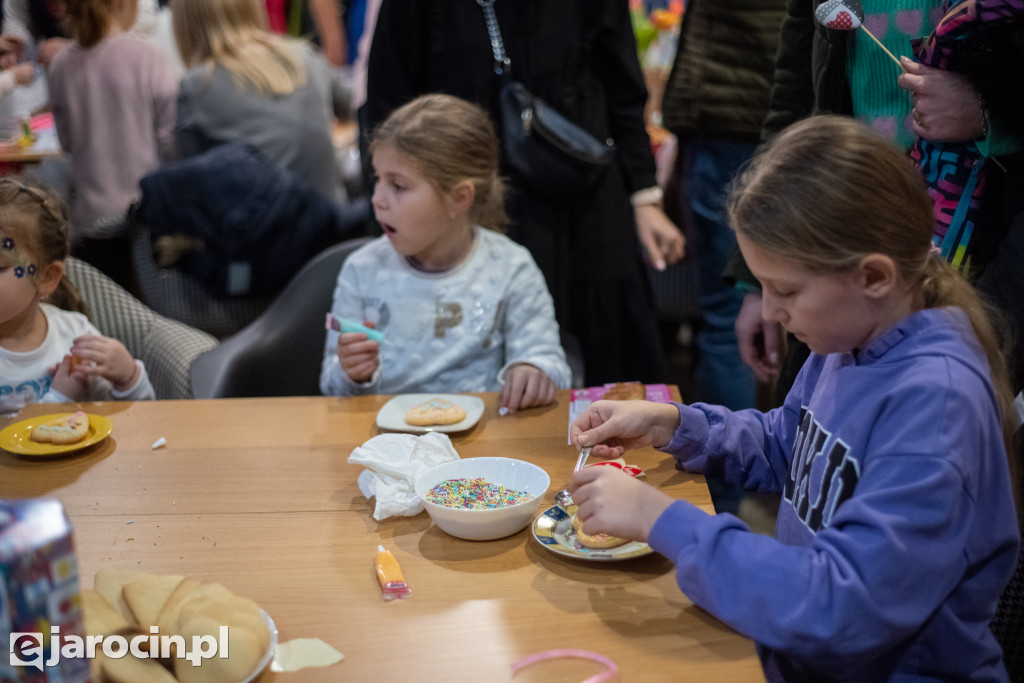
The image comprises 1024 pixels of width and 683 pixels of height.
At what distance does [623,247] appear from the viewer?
2449 mm

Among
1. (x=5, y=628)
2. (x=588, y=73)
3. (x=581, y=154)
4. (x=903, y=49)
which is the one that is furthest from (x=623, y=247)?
(x=5, y=628)

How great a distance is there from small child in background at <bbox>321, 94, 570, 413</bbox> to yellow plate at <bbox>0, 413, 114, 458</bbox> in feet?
1.53

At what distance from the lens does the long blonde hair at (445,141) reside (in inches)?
76.7

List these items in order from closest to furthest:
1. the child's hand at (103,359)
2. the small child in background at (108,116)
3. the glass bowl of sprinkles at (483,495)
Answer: the glass bowl of sprinkles at (483,495) < the child's hand at (103,359) < the small child in background at (108,116)

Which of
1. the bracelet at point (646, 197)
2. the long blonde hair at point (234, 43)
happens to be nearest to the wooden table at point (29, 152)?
the long blonde hair at point (234, 43)

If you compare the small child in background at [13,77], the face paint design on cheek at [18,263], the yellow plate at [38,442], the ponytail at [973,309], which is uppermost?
the small child in background at [13,77]

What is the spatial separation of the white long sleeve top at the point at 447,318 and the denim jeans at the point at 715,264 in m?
0.81

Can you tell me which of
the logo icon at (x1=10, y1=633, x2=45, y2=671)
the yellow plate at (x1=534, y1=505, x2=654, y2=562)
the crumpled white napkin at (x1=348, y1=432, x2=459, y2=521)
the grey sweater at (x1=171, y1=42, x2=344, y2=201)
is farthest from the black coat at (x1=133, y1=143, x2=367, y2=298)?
the logo icon at (x1=10, y1=633, x2=45, y2=671)

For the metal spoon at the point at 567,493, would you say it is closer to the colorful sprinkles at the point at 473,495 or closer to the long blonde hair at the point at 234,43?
the colorful sprinkles at the point at 473,495

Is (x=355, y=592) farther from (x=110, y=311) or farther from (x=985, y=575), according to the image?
(x=110, y=311)

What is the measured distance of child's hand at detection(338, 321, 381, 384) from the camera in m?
1.73

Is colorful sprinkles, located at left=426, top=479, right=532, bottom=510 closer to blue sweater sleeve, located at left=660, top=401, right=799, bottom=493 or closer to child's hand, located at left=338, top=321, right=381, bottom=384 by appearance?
blue sweater sleeve, located at left=660, top=401, right=799, bottom=493

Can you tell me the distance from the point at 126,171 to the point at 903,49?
293 centimetres

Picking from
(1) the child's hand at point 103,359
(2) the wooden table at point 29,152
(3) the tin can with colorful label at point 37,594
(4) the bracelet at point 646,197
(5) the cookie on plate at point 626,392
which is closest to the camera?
(3) the tin can with colorful label at point 37,594
